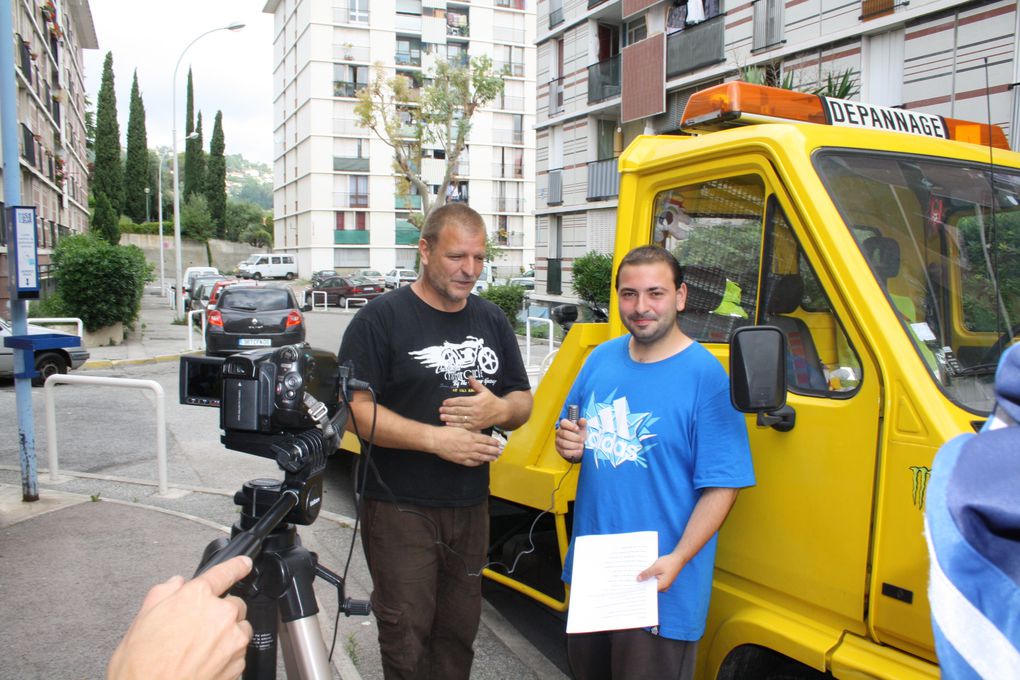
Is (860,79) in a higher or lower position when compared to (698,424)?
higher

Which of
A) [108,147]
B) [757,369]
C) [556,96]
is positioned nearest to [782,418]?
[757,369]

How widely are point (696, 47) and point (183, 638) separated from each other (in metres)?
22.7

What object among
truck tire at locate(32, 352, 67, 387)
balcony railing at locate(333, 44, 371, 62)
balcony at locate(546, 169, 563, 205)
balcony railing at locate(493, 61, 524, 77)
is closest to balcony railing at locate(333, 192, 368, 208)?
balcony railing at locate(333, 44, 371, 62)

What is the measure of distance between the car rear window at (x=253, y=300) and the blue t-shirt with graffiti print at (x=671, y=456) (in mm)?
14163

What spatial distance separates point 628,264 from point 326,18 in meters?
58.7

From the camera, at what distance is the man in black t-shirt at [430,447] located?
2.75 m

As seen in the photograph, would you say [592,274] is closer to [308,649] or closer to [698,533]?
[698,533]

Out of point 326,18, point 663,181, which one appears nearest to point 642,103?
point 663,181

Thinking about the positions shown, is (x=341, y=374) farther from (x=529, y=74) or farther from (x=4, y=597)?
(x=529, y=74)

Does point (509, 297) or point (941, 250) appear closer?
point (941, 250)

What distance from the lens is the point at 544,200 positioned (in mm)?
29875

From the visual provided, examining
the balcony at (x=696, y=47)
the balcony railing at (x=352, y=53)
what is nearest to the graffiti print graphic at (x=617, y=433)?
the balcony at (x=696, y=47)

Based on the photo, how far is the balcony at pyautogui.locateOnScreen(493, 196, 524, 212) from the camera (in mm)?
59750

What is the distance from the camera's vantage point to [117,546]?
16.1ft
